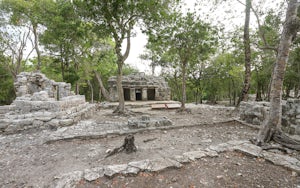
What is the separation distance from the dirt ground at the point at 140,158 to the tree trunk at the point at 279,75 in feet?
2.22

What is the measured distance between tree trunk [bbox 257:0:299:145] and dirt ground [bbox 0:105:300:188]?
68 cm

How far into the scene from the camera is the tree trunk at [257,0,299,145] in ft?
11.9

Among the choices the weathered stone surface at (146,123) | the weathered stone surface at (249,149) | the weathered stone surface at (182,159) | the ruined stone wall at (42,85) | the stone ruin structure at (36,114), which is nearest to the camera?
the weathered stone surface at (182,159)

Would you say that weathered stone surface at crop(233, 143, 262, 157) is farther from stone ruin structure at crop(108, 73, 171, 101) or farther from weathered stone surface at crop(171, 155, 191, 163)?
stone ruin structure at crop(108, 73, 171, 101)

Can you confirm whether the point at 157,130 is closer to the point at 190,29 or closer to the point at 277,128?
the point at 277,128

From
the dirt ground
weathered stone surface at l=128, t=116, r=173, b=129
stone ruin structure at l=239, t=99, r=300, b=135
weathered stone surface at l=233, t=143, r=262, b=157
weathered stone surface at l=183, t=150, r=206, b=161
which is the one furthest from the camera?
weathered stone surface at l=128, t=116, r=173, b=129

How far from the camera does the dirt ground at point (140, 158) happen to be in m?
2.42

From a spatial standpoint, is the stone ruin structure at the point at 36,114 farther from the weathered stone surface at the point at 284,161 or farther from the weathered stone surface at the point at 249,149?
the weathered stone surface at the point at 284,161

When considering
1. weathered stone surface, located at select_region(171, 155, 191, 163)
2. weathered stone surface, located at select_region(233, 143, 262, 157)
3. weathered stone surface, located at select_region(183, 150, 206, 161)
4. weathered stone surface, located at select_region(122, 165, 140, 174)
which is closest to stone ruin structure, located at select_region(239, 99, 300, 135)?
weathered stone surface, located at select_region(233, 143, 262, 157)

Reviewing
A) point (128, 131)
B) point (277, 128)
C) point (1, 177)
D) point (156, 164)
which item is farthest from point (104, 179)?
point (277, 128)

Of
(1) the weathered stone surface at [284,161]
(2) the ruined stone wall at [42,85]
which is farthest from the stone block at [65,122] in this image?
(1) the weathered stone surface at [284,161]

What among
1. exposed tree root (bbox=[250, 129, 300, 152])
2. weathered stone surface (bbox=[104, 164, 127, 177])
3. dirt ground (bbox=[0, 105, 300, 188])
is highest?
exposed tree root (bbox=[250, 129, 300, 152])

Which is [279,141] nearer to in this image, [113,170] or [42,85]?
[113,170]

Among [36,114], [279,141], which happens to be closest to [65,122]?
[36,114]
